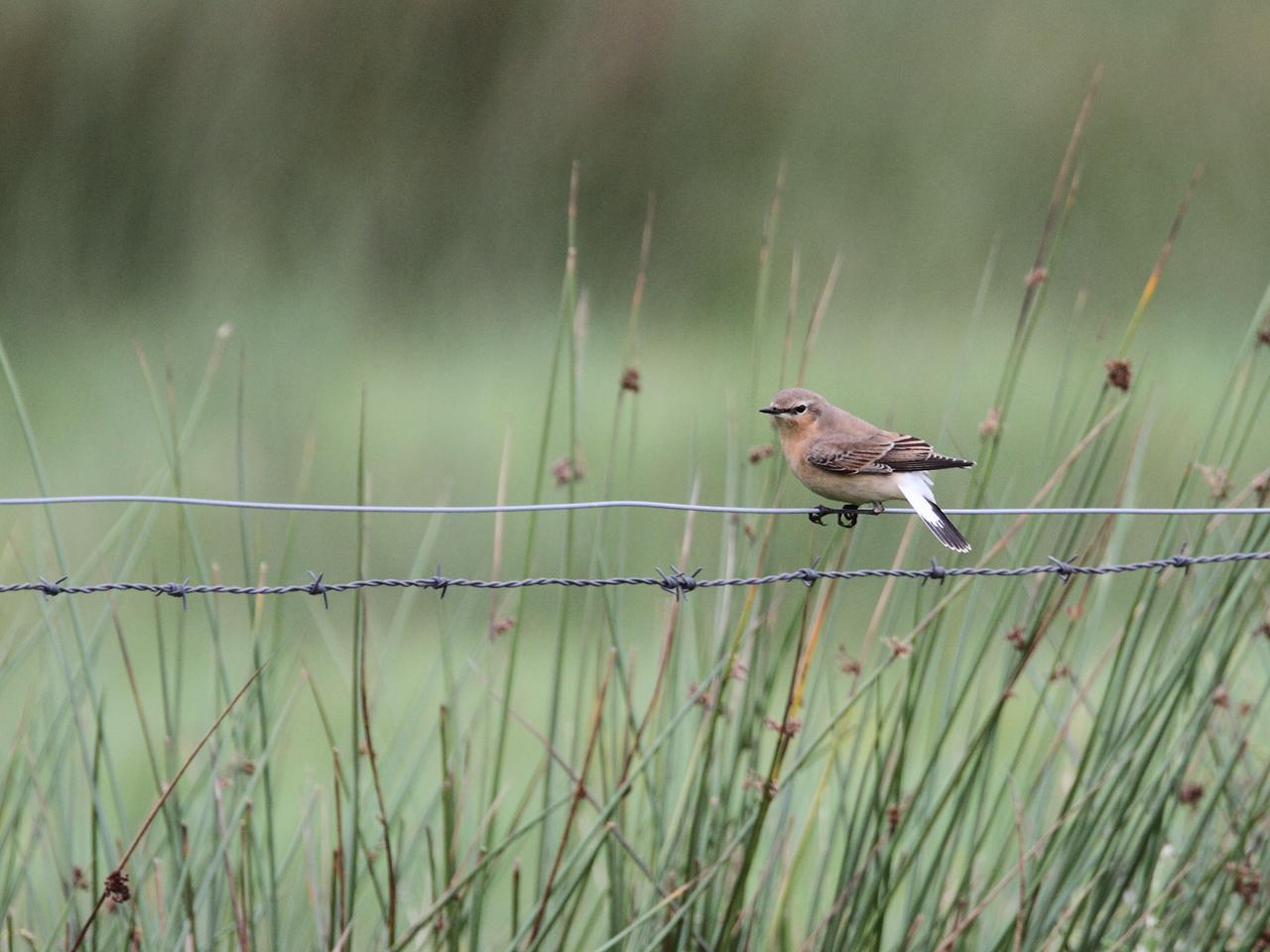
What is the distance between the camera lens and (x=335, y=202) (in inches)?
334

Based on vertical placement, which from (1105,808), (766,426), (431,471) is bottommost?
(431,471)

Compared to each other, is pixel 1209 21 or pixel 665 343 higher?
pixel 1209 21

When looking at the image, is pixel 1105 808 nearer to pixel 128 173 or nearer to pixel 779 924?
pixel 779 924

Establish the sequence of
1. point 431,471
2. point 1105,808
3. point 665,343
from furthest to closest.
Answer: point 665,343
point 431,471
point 1105,808

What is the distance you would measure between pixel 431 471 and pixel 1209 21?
18.5ft

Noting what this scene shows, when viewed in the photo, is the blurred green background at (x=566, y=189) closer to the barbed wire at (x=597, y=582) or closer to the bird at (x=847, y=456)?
the bird at (x=847, y=456)

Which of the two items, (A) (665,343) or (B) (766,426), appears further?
(A) (665,343)

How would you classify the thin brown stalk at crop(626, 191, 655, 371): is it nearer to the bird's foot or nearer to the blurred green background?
the bird's foot

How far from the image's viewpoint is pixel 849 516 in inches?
124

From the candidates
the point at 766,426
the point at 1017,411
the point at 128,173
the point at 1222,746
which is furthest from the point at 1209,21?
the point at 1222,746

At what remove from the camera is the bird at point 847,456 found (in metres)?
3.16

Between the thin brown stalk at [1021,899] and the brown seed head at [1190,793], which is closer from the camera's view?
the thin brown stalk at [1021,899]

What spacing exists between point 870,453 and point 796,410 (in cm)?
21

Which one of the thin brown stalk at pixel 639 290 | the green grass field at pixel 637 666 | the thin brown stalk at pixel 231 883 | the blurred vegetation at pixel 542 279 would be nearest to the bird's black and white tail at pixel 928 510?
the green grass field at pixel 637 666
